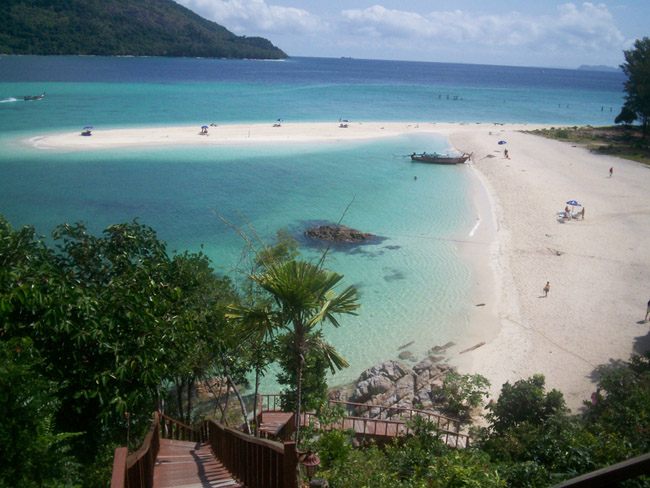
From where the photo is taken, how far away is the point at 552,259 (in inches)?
996

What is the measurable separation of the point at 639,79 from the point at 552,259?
45.2 m

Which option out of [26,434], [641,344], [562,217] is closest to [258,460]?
[26,434]

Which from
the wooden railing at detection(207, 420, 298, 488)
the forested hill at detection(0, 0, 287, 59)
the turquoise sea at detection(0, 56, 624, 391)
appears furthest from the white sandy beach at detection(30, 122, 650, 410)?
the forested hill at detection(0, 0, 287, 59)

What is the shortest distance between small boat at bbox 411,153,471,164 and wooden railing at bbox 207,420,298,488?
4432cm

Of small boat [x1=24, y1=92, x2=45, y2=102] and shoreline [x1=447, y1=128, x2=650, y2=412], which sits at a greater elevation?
small boat [x1=24, y1=92, x2=45, y2=102]

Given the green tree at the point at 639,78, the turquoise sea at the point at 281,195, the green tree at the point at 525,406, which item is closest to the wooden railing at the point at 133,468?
the green tree at the point at 525,406

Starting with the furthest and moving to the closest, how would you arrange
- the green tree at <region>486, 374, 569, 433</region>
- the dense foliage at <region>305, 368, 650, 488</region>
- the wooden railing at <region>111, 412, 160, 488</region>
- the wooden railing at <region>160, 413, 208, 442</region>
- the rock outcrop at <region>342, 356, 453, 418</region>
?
the rock outcrop at <region>342, 356, 453, 418</region>
the green tree at <region>486, 374, 569, 433</region>
the wooden railing at <region>160, 413, 208, 442</region>
the dense foliage at <region>305, 368, 650, 488</region>
the wooden railing at <region>111, 412, 160, 488</region>

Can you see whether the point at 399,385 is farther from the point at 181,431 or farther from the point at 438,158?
the point at 438,158

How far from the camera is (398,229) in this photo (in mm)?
29875

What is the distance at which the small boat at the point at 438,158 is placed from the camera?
155 ft

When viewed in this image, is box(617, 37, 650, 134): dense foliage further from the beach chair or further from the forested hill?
the forested hill

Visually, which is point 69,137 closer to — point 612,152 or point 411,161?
point 411,161

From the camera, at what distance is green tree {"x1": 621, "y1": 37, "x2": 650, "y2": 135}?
54188 millimetres

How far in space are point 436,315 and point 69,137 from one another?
1818 inches
